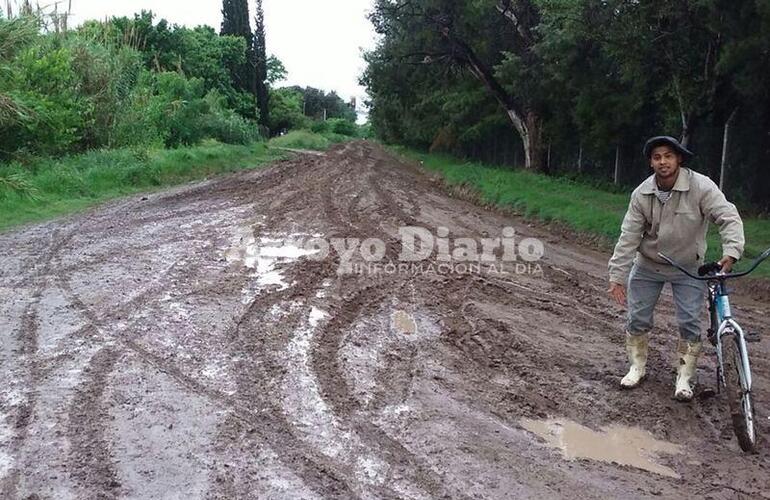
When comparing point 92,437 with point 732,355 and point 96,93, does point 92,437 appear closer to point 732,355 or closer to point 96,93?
point 732,355

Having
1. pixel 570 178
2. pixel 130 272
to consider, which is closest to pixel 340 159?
pixel 570 178

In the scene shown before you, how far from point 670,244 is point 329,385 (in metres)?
2.62

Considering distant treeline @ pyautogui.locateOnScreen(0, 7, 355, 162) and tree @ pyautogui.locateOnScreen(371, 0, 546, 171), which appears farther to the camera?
tree @ pyautogui.locateOnScreen(371, 0, 546, 171)

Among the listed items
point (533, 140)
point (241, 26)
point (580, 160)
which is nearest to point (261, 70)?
point (241, 26)

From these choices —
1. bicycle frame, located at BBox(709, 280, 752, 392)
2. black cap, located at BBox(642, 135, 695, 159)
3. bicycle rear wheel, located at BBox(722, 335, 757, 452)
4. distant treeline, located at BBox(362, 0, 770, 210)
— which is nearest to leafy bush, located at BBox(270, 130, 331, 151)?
distant treeline, located at BBox(362, 0, 770, 210)

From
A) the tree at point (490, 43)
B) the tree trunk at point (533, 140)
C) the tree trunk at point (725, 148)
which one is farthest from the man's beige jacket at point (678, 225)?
the tree trunk at point (533, 140)

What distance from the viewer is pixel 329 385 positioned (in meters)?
4.98

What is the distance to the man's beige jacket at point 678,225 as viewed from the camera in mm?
4777

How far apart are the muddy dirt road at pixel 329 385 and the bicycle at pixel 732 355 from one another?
0.62 feet

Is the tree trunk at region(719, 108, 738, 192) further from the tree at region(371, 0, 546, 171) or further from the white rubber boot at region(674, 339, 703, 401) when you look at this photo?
the white rubber boot at region(674, 339, 703, 401)

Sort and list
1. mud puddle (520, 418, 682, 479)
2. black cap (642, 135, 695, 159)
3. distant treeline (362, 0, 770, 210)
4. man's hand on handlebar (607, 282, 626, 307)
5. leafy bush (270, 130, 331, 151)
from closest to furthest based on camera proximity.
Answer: mud puddle (520, 418, 682, 479), black cap (642, 135, 695, 159), man's hand on handlebar (607, 282, 626, 307), distant treeline (362, 0, 770, 210), leafy bush (270, 130, 331, 151)

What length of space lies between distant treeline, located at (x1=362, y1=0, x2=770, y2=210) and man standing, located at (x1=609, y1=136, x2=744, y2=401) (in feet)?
21.5

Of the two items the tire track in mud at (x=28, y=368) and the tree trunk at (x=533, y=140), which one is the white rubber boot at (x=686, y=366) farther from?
the tree trunk at (x=533, y=140)

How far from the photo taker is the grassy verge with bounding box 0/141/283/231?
510 inches
